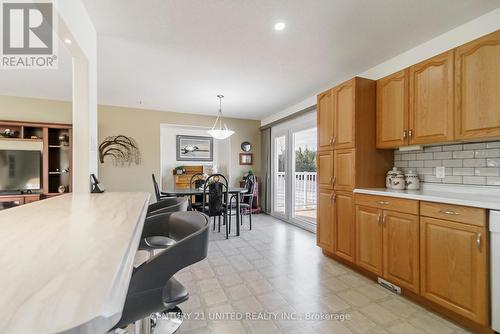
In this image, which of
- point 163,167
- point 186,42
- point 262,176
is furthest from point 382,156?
point 163,167

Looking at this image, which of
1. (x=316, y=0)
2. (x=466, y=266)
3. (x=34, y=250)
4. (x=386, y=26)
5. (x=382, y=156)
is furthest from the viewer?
(x=382, y=156)

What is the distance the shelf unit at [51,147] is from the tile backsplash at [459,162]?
203 inches

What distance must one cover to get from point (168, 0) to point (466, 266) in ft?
9.49

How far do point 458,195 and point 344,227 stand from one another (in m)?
1.06

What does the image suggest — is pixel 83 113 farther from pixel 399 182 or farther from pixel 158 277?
pixel 399 182

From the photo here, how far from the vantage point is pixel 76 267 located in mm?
473

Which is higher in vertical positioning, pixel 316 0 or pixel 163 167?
pixel 316 0

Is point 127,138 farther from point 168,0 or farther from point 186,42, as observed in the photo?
point 168,0

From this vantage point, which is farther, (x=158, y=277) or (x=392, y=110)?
(x=392, y=110)

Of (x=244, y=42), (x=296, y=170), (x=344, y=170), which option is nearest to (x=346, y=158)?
(x=344, y=170)

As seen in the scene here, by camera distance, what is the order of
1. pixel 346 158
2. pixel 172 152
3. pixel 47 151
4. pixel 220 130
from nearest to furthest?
pixel 346 158
pixel 47 151
pixel 220 130
pixel 172 152

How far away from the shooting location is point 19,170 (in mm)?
3896

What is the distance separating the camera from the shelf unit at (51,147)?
13.0 feet

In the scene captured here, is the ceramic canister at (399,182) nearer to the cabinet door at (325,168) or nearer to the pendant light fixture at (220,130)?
the cabinet door at (325,168)
